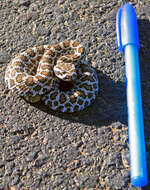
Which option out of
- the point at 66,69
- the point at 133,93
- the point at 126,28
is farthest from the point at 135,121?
the point at 126,28

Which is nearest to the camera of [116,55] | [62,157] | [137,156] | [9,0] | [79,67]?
[137,156]

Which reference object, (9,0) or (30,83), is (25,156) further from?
(9,0)

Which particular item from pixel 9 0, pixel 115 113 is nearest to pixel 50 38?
pixel 9 0

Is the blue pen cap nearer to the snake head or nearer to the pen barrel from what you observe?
the pen barrel

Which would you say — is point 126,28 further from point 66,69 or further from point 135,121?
point 135,121

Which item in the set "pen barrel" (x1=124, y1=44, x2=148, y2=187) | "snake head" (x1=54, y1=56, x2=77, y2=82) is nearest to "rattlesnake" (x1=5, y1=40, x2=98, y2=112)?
"snake head" (x1=54, y1=56, x2=77, y2=82)

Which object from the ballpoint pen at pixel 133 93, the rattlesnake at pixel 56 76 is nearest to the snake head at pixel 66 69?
the rattlesnake at pixel 56 76

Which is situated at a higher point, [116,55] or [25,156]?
[116,55]
